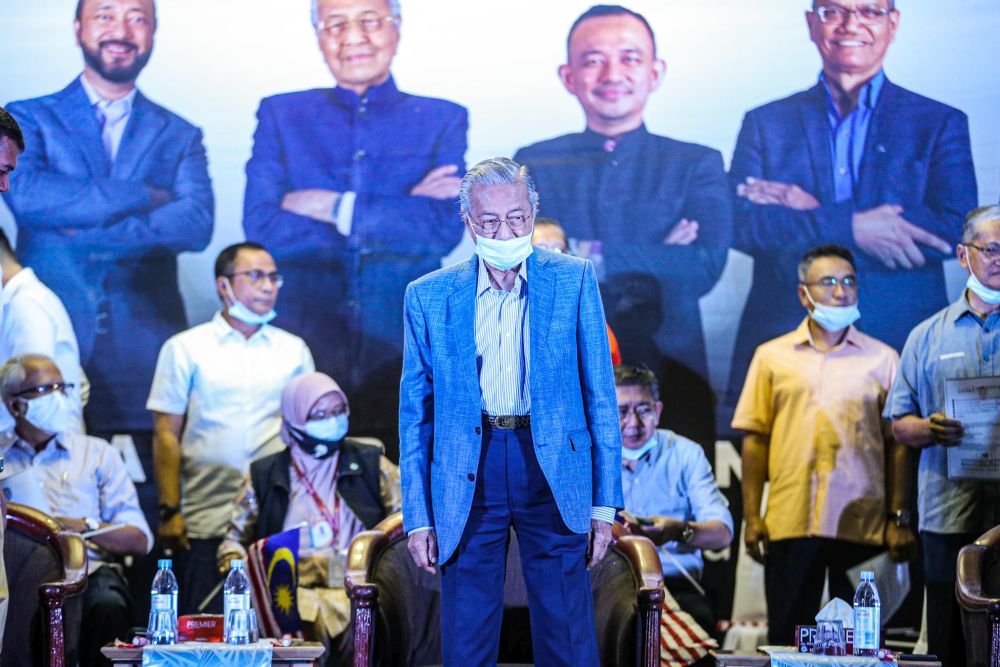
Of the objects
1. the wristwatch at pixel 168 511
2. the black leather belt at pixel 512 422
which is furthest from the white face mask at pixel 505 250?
the wristwatch at pixel 168 511

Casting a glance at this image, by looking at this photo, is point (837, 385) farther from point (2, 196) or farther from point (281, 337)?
point (2, 196)

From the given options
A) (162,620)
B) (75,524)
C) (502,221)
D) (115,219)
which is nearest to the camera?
(502,221)

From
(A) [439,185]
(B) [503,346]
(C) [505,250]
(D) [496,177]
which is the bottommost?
(B) [503,346]

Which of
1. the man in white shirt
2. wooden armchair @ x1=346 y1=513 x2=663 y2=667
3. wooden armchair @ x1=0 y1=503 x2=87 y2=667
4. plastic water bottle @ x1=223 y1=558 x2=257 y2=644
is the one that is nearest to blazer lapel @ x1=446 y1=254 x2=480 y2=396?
wooden armchair @ x1=346 y1=513 x2=663 y2=667

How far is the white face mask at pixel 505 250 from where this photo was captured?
3658 mm

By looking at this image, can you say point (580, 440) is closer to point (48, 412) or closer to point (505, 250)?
point (505, 250)

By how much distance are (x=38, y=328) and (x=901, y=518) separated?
444 cm

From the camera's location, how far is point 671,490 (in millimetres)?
6207

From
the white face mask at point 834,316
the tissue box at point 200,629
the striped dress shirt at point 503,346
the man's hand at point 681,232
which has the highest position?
the man's hand at point 681,232

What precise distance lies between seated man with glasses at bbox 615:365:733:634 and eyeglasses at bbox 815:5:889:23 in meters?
2.10

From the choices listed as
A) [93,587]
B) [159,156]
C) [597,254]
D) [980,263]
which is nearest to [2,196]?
[159,156]

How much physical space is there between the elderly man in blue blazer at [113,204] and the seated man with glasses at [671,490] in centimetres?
242

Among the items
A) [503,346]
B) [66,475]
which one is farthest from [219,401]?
[503,346]

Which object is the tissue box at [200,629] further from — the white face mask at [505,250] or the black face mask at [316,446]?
the white face mask at [505,250]
